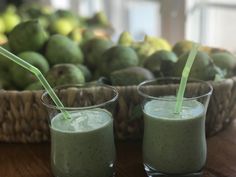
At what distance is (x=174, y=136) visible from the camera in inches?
22.6

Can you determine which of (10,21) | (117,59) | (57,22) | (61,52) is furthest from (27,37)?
(10,21)

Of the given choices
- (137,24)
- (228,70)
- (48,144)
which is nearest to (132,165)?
(48,144)

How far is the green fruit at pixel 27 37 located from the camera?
89cm

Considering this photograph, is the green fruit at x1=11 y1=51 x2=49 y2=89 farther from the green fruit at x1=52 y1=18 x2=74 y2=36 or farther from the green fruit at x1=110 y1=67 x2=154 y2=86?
the green fruit at x1=52 y1=18 x2=74 y2=36

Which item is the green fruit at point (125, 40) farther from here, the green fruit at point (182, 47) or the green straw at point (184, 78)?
the green straw at point (184, 78)

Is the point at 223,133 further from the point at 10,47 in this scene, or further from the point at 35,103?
the point at 10,47

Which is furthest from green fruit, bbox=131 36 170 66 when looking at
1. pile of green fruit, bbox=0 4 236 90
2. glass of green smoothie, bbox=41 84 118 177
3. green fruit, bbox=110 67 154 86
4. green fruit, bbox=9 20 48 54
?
glass of green smoothie, bbox=41 84 118 177

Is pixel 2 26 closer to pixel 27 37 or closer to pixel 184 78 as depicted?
pixel 27 37

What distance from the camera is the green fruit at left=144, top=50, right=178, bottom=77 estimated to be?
0.80m

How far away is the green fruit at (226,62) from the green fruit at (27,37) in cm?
39

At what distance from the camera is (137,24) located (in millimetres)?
1758

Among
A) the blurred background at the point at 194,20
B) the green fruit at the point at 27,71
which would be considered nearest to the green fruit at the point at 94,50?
the green fruit at the point at 27,71

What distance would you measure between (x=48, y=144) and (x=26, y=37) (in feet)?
0.84

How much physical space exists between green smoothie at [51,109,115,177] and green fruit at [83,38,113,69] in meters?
0.32
